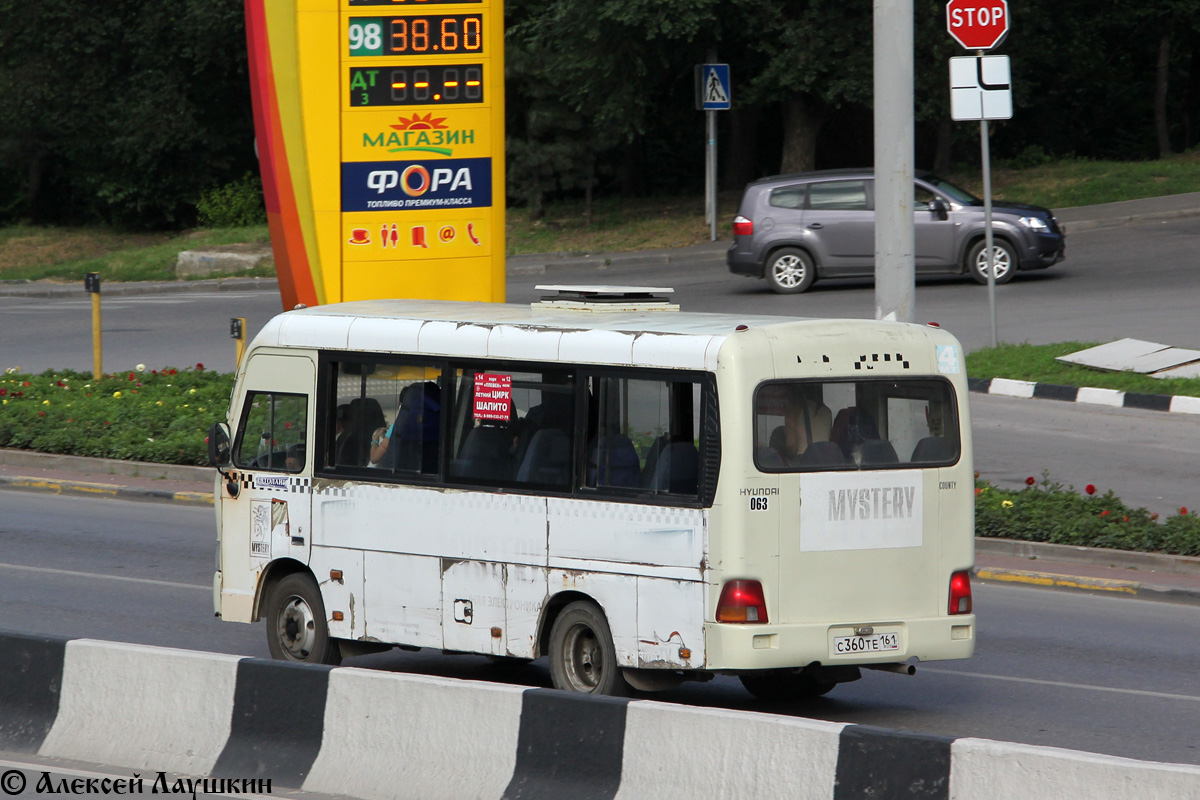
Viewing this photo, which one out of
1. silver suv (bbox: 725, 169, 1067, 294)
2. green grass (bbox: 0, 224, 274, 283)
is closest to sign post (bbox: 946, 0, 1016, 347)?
silver suv (bbox: 725, 169, 1067, 294)

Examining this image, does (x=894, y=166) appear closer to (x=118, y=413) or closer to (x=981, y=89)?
(x=981, y=89)

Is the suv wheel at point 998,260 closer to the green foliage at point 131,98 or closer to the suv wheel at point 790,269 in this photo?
the suv wheel at point 790,269

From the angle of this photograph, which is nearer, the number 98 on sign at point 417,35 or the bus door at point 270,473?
the bus door at point 270,473

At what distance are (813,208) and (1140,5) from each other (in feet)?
59.4

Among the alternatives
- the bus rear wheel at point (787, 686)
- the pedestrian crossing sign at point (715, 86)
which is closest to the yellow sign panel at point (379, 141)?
the bus rear wheel at point (787, 686)

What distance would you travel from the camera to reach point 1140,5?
3953 cm

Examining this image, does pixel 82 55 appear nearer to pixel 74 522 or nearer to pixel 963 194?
pixel 963 194

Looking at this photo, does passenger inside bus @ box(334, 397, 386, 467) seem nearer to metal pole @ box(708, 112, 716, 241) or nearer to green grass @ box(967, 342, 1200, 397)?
green grass @ box(967, 342, 1200, 397)

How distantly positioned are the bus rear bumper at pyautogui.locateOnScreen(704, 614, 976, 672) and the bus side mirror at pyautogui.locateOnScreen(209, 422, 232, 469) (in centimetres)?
341

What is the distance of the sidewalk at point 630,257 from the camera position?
98.8 ft

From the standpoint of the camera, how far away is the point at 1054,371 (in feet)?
61.2

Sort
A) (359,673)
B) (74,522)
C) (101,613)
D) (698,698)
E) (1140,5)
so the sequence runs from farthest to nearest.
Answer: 1. (1140,5)
2. (74,522)
3. (101,613)
4. (698,698)
5. (359,673)

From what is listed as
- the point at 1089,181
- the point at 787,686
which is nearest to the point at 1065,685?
the point at 787,686

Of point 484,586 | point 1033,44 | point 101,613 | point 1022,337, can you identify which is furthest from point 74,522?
point 1033,44
